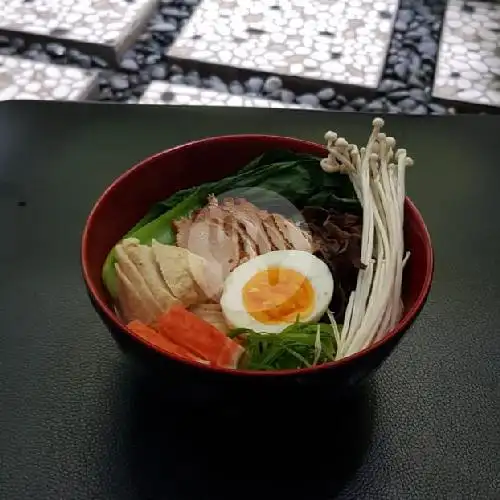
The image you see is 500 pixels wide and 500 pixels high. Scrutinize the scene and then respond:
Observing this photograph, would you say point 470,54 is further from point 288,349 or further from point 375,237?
point 288,349

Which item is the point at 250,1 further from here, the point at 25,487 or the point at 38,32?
the point at 25,487

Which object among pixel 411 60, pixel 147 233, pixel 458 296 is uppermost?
pixel 147 233

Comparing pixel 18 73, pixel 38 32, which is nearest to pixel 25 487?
pixel 18 73

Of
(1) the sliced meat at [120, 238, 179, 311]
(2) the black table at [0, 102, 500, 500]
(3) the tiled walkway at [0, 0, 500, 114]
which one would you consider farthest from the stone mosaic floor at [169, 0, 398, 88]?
(1) the sliced meat at [120, 238, 179, 311]

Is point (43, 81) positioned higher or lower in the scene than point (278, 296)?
lower

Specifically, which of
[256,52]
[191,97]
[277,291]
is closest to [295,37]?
[256,52]

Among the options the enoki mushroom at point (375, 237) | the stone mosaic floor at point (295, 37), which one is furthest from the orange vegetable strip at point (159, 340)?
the stone mosaic floor at point (295, 37)

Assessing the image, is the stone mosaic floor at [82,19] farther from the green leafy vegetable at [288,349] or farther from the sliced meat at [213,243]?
the green leafy vegetable at [288,349]
